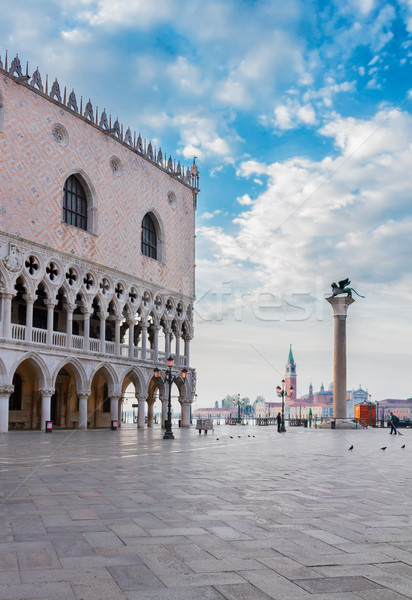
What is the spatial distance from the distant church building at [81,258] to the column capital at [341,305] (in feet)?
28.9

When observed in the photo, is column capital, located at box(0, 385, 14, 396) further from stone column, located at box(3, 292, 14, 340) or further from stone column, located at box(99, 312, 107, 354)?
stone column, located at box(99, 312, 107, 354)

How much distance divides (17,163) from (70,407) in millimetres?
13811

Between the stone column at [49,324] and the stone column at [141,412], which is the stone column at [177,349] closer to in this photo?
the stone column at [141,412]

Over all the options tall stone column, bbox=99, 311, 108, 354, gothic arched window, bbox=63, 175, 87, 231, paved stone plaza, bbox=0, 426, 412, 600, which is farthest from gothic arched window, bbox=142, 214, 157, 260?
paved stone plaza, bbox=0, 426, 412, 600

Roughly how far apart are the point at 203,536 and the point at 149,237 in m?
32.1

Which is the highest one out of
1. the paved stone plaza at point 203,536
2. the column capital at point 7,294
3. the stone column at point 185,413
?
the column capital at point 7,294

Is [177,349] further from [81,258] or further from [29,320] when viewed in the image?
[29,320]

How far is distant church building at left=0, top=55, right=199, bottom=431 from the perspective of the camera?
2600cm

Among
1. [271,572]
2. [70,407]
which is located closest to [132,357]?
[70,407]

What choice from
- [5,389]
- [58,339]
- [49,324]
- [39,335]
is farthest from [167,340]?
[5,389]

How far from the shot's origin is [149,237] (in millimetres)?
36281

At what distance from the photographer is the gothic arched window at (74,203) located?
29.8m

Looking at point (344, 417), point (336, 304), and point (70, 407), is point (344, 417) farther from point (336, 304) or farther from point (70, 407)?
point (70, 407)

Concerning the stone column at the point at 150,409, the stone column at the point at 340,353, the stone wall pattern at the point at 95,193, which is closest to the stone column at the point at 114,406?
the stone column at the point at 150,409
